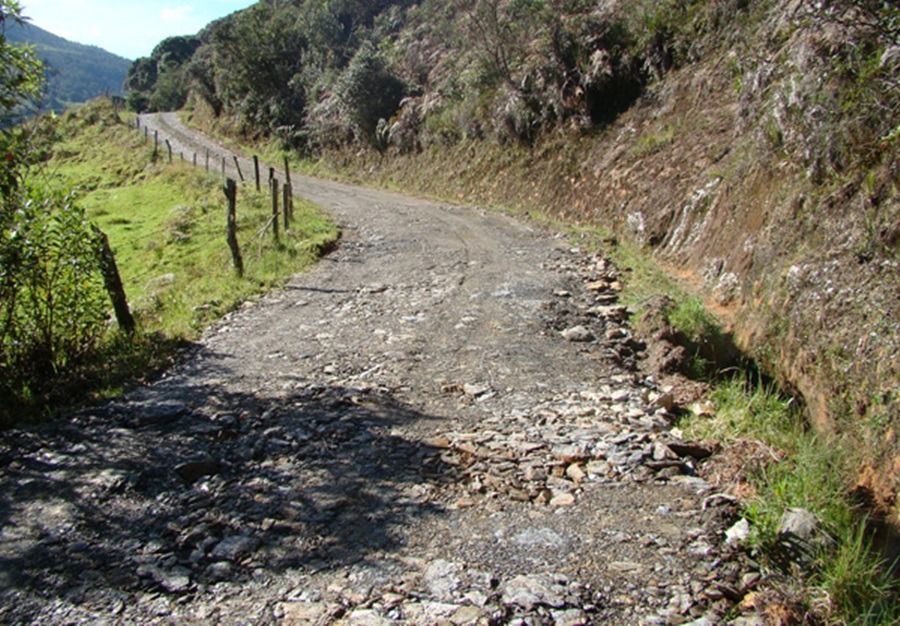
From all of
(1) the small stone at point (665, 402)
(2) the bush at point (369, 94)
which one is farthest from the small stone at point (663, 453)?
(2) the bush at point (369, 94)

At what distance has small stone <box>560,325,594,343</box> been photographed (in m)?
9.12

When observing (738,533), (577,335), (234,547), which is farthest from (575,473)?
(577,335)

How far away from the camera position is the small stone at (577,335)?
912 centimetres

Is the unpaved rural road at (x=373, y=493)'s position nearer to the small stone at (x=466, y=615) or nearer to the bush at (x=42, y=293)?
the small stone at (x=466, y=615)

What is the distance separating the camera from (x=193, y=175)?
30703mm

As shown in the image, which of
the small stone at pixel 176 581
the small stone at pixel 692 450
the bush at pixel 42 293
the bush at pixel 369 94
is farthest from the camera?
the bush at pixel 369 94

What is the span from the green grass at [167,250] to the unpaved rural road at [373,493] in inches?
26.6

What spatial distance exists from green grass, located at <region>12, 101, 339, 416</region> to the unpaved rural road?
2.21 feet

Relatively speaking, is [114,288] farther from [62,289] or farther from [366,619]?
[366,619]

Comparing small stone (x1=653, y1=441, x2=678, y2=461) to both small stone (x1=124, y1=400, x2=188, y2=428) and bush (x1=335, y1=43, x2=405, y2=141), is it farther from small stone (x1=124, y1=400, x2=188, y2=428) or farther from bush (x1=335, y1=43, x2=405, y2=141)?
bush (x1=335, y1=43, x2=405, y2=141)

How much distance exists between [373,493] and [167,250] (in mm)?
16813

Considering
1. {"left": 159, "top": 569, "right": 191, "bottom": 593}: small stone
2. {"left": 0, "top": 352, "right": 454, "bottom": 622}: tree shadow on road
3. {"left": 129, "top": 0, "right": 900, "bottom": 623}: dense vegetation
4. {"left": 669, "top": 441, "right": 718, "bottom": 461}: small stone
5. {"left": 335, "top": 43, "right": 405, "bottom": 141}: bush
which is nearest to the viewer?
{"left": 159, "top": 569, "right": 191, "bottom": 593}: small stone

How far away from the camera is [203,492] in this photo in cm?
529

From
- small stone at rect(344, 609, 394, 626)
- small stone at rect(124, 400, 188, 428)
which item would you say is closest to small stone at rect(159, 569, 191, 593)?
small stone at rect(344, 609, 394, 626)
